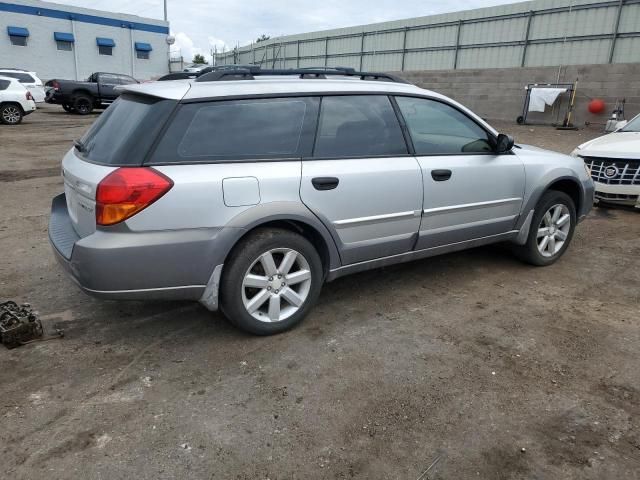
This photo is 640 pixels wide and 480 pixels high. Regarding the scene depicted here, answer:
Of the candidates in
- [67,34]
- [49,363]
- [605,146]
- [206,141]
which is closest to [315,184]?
[206,141]

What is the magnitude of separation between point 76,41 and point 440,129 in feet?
123

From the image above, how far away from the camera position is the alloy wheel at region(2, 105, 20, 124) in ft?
53.7

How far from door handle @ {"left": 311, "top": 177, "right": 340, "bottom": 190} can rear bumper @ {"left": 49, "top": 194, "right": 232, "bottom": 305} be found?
2.33 ft

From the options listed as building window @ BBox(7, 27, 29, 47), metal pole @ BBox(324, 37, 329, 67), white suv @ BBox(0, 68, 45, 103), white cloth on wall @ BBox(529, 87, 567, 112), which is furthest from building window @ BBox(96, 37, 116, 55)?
white cloth on wall @ BBox(529, 87, 567, 112)

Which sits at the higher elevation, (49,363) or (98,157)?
(98,157)

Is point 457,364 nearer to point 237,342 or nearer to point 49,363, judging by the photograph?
point 237,342

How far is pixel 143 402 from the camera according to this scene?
2723 millimetres

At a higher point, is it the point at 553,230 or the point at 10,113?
the point at 10,113

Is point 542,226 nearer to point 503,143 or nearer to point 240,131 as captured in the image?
point 503,143

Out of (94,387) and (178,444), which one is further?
(94,387)

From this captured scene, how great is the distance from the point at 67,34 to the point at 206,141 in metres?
37.5

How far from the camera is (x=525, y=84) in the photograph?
17.8m

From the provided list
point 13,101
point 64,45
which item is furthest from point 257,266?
point 64,45

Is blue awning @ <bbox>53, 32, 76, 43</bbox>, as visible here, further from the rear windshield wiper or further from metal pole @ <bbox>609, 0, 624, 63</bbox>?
the rear windshield wiper
